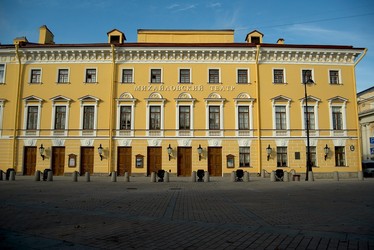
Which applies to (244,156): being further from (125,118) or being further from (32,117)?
(32,117)

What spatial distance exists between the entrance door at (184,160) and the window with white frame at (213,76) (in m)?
7.46

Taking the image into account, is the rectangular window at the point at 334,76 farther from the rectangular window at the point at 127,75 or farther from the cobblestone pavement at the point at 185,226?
the cobblestone pavement at the point at 185,226

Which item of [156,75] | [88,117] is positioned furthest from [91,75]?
[156,75]

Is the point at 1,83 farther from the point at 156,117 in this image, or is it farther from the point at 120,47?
the point at 156,117

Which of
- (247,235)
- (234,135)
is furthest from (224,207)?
(234,135)

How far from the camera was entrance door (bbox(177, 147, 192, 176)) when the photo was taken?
92.1ft

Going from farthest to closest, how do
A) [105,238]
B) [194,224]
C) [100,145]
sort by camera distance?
[100,145] < [194,224] < [105,238]

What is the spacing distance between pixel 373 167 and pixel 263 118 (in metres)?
14.3

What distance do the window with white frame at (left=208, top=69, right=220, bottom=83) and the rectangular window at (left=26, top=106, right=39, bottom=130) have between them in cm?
1800

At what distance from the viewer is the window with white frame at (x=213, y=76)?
29406mm

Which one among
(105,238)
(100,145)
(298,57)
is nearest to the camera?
(105,238)

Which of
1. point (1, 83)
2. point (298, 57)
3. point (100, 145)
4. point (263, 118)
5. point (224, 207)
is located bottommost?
point (224, 207)

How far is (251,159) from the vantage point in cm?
2811

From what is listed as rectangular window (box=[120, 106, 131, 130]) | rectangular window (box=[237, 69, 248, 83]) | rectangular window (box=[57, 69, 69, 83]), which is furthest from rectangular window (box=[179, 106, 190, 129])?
rectangular window (box=[57, 69, 69, 83])
